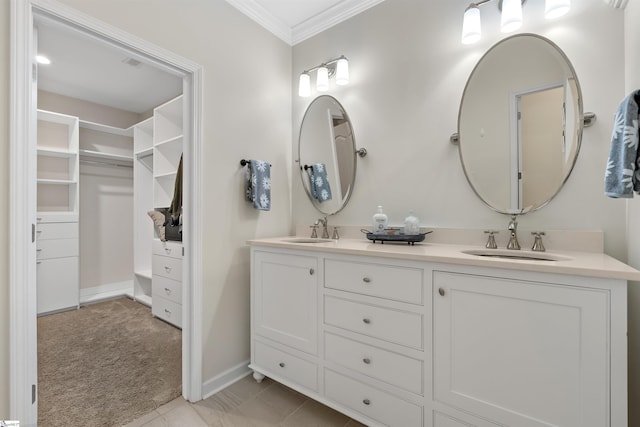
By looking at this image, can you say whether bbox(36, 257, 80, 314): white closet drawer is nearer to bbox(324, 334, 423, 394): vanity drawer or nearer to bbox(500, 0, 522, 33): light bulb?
bbox(324, 334, 423, 394): vanity drawer

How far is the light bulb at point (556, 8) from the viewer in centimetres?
132

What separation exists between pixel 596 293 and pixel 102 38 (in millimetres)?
2345

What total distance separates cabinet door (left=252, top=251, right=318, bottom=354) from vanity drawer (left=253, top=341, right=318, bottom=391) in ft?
0.26

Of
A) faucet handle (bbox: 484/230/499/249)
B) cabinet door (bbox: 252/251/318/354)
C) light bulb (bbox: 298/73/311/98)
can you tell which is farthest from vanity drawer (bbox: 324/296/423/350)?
light bulb (bbox: 298/73/311/98)

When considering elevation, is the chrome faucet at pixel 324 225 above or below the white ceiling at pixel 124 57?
below

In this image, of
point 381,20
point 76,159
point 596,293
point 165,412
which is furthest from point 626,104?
point 76,159

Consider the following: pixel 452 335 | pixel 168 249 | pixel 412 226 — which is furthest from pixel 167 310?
pixel 452 335

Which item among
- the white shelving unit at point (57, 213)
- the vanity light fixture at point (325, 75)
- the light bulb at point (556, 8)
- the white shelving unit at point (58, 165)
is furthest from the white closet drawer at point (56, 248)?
the light bulb at point (556, 8)

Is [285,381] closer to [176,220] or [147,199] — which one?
[176,220]

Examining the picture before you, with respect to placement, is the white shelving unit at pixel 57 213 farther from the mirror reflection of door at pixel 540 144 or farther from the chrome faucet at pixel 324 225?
the mirror reflection of door at pixel 540 144

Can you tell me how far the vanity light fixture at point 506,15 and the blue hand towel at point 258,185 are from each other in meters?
1.46

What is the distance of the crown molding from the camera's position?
2.05m

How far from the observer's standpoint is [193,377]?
1.75 meters

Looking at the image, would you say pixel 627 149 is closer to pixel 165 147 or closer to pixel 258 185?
pixel 258 185
